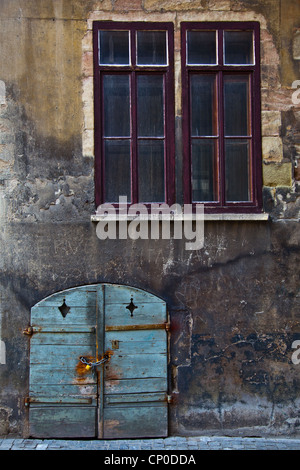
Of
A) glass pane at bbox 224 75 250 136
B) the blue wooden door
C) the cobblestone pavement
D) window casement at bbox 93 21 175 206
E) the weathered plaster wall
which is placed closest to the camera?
the cobblestone pavement

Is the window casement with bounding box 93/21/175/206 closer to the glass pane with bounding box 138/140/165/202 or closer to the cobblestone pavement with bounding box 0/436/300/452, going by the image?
the glass pane with bounding box 138/140/165/202

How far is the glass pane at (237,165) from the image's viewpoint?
5039 millimetres

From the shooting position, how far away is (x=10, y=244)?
4.84 metres

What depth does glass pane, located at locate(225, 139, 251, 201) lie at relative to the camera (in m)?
5.04

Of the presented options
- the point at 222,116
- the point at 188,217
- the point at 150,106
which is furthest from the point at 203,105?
the point at 188,217

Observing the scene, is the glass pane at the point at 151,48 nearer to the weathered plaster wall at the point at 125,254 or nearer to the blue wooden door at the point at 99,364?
the weathered plaster wall at the point at 125,254

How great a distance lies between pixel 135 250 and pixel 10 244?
122 cm

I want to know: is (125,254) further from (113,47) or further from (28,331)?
(113,47)

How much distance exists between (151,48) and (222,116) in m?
0.98

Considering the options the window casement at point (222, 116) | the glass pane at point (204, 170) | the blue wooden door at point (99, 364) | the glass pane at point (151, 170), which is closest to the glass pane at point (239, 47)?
the window casement at point (222, 116)

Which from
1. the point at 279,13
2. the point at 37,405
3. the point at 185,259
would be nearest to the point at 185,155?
the point at 185,259

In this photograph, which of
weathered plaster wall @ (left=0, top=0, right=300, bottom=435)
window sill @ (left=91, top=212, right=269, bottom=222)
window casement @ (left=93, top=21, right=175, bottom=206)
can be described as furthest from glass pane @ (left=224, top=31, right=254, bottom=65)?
window sill @ (left=91, top=212, right=269, bottom=222)

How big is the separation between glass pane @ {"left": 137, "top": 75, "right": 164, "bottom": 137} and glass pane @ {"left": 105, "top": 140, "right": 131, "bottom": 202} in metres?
0.24

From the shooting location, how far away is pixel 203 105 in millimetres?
5062
